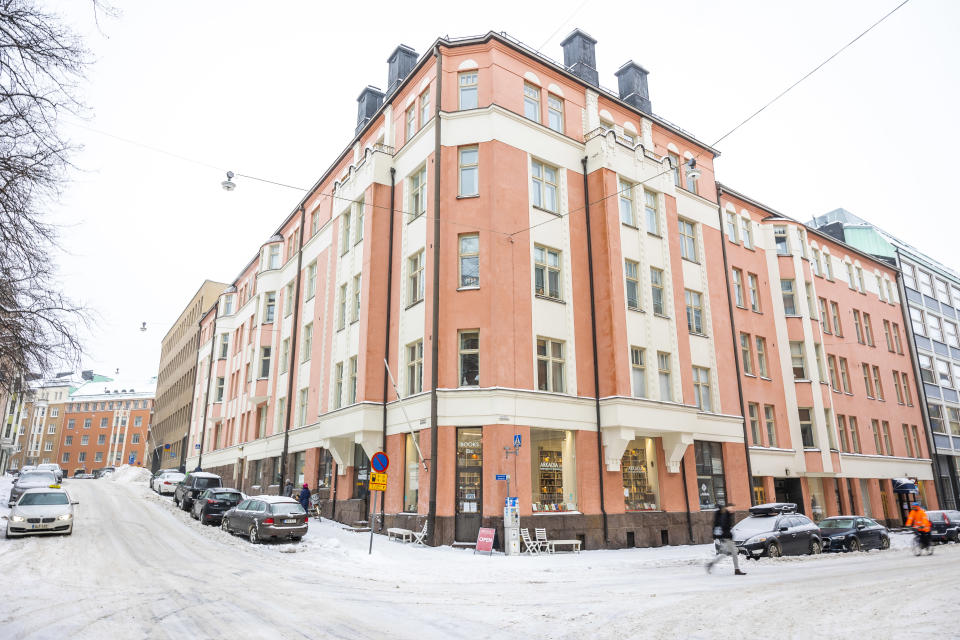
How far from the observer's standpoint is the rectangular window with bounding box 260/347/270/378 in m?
39.2

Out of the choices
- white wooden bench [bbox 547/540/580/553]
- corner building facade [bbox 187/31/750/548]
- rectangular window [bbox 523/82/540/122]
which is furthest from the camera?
rectangular window [bbox 523/82/540/122]

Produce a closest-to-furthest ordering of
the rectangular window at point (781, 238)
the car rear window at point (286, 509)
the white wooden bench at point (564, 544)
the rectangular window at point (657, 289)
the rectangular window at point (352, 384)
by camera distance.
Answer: the white wooden bench at point (564, 544)
the car rear window at point (286, 509)
the rectangular window at point (657, 289)
the rectangular window at point (352, 384)
the rectangular window at point (781, 238)

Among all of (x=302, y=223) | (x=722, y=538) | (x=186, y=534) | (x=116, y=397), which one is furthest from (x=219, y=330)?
(x=116, y=397)

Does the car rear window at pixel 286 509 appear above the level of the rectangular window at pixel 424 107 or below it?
below

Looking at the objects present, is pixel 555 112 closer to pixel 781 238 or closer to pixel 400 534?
pixel 400 534

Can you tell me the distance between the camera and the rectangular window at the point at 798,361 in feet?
110

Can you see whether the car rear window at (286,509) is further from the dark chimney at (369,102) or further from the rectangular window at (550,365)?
the dark chimney at (369,102)

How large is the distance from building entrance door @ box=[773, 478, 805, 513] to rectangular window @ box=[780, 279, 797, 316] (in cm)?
914

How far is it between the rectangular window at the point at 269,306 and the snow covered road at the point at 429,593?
69.9ft

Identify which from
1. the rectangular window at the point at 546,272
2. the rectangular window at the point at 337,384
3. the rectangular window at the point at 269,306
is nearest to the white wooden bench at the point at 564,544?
the rectangular window at the point at 546,272

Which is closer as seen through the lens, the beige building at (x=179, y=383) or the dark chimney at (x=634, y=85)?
the dark chimney at (x=634, y=85)

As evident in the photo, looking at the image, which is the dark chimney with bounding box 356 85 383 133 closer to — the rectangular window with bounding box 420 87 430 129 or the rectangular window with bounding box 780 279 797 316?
the rectangular window with bounding box 420 87 430 129

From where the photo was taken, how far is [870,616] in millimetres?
9289

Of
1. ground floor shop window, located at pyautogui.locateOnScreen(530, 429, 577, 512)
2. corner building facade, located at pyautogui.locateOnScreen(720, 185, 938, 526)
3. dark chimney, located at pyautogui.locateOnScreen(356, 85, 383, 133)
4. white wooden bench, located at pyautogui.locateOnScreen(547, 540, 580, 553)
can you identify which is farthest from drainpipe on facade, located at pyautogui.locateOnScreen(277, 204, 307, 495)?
corner building facade, located at pyautogui.locateOnScreen(720, 185, 938, 526)
